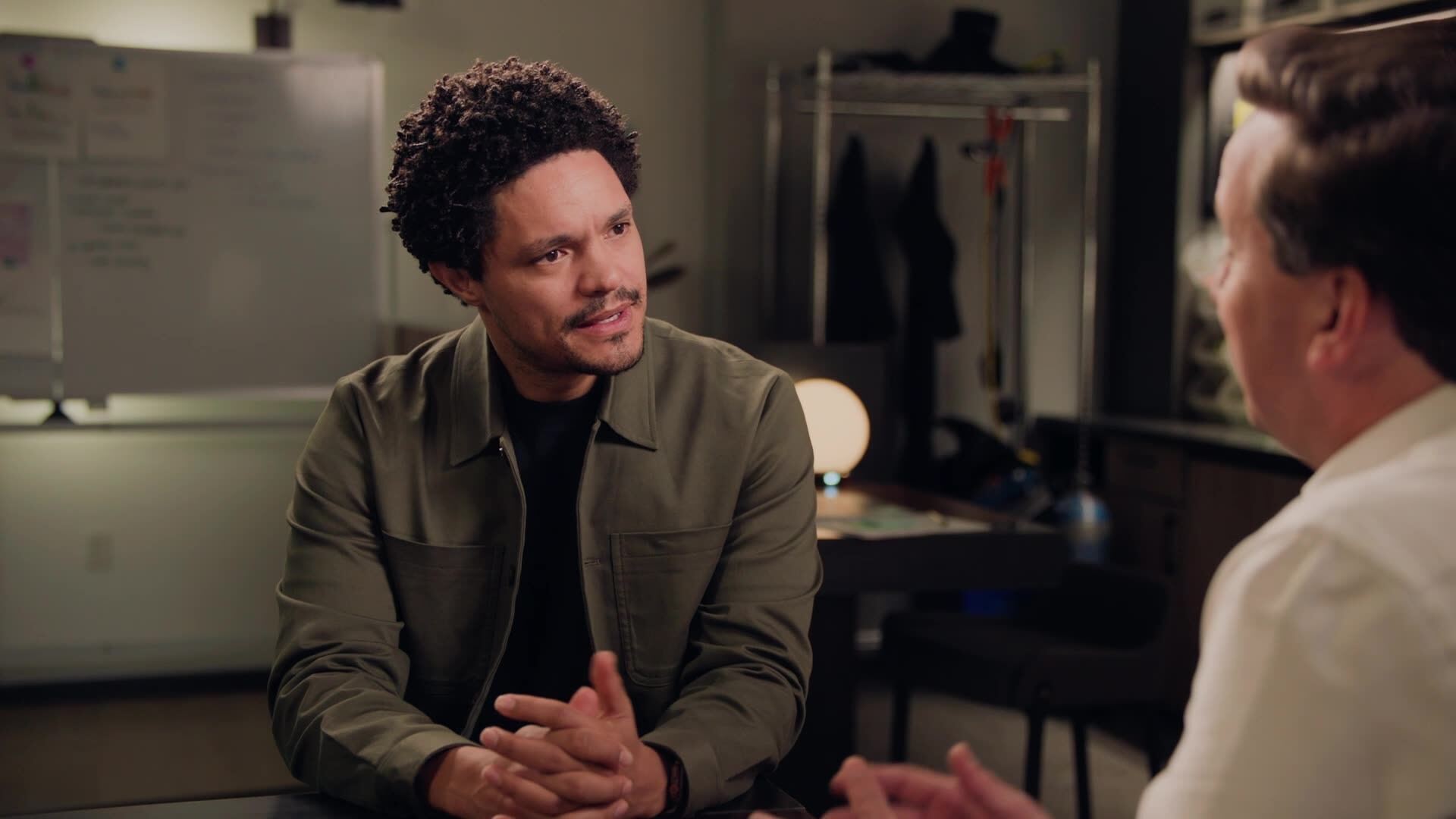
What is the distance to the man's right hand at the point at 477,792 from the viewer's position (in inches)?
42.5

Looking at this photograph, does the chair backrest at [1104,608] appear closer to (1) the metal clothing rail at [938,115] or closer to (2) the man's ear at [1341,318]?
(1) the metal clothing rail at [938,115]

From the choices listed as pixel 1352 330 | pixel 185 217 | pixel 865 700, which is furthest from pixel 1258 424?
pixel 185 217

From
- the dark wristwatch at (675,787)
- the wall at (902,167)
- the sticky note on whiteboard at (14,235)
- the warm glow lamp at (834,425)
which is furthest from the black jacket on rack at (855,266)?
the dark wristwatch at (675,787)

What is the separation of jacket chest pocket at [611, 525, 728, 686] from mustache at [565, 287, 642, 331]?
9.1 inches

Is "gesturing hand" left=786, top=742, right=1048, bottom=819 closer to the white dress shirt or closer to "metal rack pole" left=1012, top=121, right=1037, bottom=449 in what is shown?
the white dress shirt

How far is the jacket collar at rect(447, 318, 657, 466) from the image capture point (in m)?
1.40

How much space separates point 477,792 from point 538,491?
1.35ft

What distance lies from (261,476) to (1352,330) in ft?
12.6

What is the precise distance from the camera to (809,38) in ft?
14.1

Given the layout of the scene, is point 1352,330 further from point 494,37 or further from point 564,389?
point 494,37

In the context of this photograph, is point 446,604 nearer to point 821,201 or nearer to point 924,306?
point 821,201

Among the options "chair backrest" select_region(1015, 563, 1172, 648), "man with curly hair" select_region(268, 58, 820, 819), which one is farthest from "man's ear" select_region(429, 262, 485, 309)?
"chair backrest" select_region(1015, 563, 1172, 648)

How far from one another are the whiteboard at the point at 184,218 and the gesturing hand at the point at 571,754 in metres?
3.06

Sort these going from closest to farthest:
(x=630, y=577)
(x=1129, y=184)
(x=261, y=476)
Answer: (x=630, y=577) < (x=261, y=476) < (x=1129, y=184)
